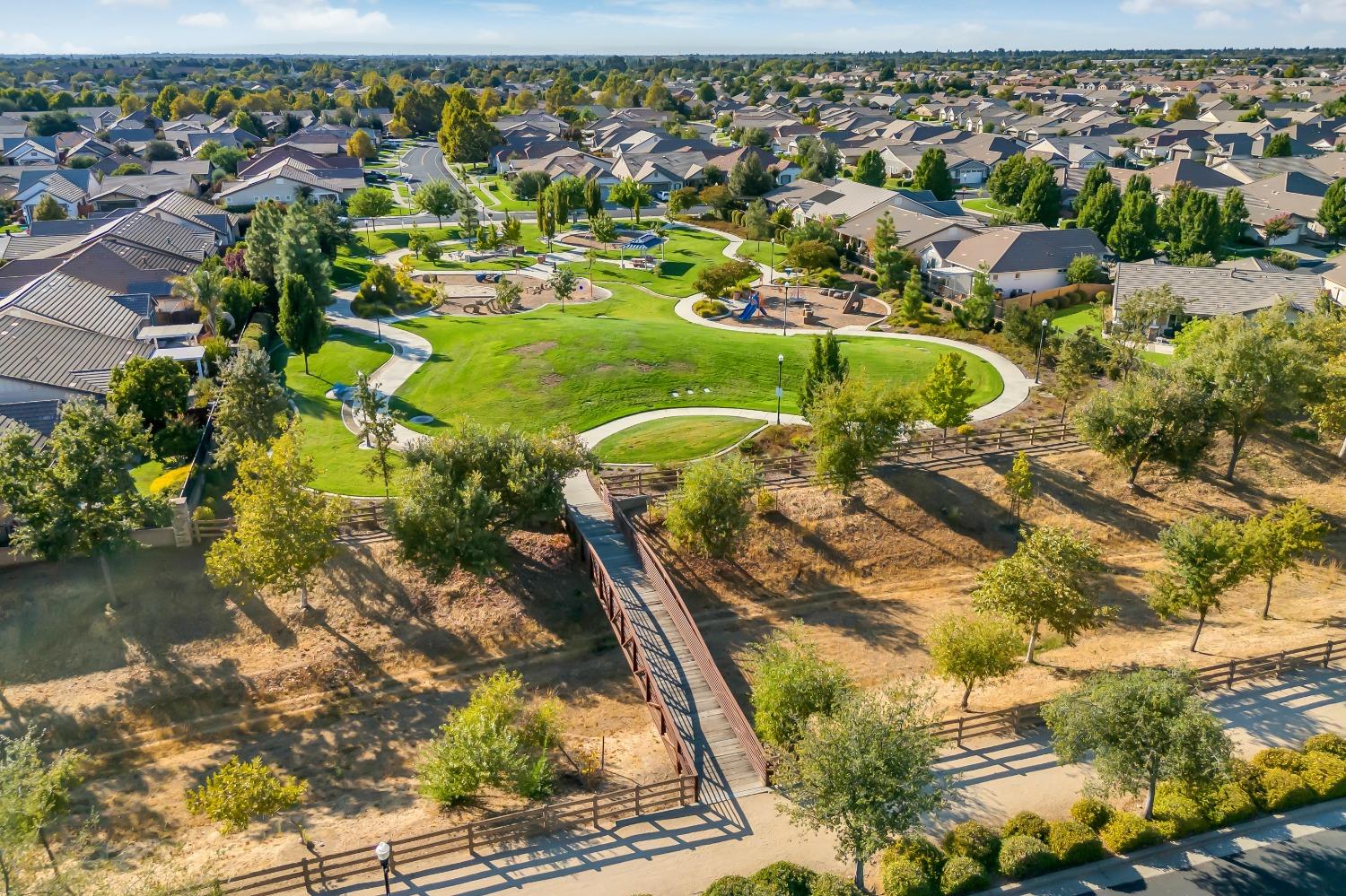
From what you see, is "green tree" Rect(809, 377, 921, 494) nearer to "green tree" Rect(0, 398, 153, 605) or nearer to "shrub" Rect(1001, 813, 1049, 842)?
"shrub" Rect(1001, 813, 1049, 842)

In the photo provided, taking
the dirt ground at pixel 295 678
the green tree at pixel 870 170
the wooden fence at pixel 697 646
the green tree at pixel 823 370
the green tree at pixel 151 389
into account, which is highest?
the green tree at pixel 870 170

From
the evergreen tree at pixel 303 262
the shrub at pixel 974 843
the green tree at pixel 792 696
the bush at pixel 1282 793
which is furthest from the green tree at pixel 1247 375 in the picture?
the evergreen tree at pixel 303 262

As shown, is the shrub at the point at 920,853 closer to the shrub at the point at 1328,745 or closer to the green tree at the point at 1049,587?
the green tree at the point at 1049,587

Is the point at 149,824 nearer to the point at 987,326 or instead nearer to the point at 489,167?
the point at 987,326

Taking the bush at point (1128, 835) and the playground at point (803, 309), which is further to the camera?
the playground at point (803, 309)

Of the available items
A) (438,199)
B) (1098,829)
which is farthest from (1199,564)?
(438,199)

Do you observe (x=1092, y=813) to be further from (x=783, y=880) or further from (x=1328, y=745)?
(x=783, y=880)

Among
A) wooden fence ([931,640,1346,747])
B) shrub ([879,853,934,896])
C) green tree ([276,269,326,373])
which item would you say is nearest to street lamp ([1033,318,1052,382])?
wooden fence ([931,640,1346,747])

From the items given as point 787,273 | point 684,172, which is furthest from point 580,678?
point 684,172
